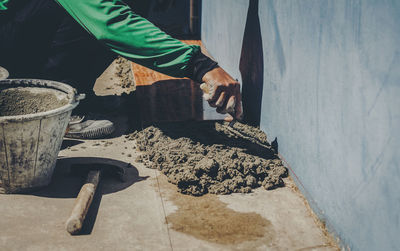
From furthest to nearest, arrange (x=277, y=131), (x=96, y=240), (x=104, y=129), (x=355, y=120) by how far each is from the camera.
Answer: (x=104, y=129)
(x=277, y=131)
(x=96, y=240)
(x=355, y=120)

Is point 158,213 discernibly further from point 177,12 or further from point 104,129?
point 177,12

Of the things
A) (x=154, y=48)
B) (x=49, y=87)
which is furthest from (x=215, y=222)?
(x=49, y=87)

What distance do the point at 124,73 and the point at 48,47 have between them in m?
1.26

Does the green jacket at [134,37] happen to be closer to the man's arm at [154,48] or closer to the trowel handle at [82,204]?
the man's arm at [154,48]

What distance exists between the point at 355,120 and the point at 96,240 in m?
1.53

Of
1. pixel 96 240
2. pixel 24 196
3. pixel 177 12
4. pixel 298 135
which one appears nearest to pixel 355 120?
pixel 298 135

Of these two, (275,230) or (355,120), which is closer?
(355,120)

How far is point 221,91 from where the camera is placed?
262cm

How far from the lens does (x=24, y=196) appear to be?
8.87 feet

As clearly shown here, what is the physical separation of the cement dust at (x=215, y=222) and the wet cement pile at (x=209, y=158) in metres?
0.10

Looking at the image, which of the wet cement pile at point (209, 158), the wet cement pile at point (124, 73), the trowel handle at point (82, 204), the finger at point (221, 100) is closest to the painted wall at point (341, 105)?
the wet cement pile at point (209, 158)

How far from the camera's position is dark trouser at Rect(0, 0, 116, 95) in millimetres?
3625

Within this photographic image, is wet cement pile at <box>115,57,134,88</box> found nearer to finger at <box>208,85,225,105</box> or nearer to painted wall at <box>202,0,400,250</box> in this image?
painted wall at <box>202,0,400,250</box>

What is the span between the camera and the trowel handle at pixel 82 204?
7.49ft
